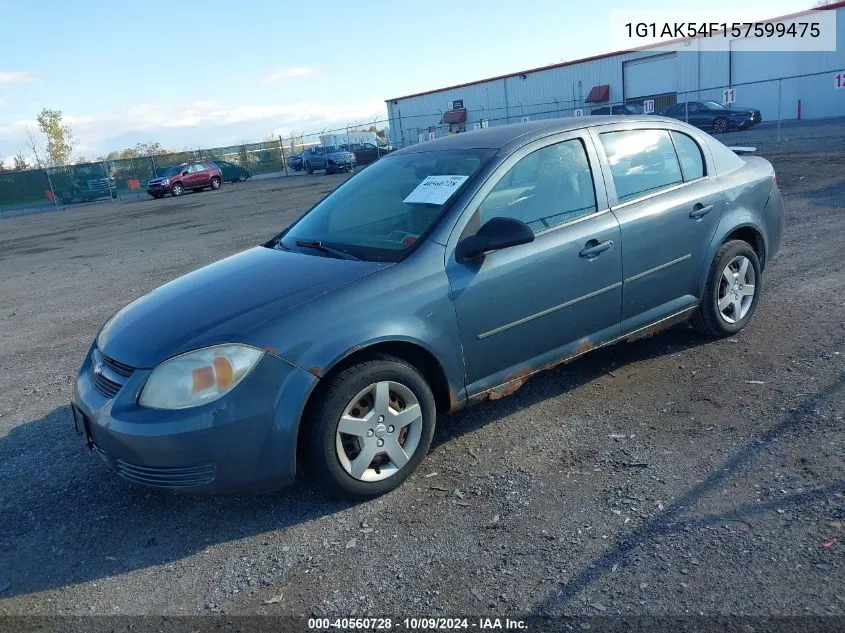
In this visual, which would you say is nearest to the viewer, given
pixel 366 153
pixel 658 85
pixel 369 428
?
pixel 369 428

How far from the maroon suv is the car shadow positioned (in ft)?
99.5

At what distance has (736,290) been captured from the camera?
5234mm

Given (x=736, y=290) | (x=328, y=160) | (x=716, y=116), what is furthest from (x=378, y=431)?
→ (x=328, y=160)

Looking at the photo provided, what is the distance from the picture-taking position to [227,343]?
10.6 ft

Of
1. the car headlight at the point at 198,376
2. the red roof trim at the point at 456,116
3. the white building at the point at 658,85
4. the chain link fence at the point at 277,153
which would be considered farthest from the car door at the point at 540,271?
the red roof trim at the point at 456,116

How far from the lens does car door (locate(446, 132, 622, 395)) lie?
3.80 m

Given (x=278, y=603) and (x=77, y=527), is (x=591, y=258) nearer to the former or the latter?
(x=278, y=603)

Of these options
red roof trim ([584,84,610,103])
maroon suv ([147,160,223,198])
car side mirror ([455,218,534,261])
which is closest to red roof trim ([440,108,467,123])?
red roof trim ([584,84,610,103])

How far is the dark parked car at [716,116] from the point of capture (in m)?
29.6

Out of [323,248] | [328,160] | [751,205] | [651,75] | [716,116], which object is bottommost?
[328,160]

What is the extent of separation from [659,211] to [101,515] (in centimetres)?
372

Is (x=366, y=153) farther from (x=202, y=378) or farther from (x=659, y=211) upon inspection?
(x=202, y=378)

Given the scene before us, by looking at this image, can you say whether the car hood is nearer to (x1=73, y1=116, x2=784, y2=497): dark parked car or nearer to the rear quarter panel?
(x1=73, y1=116, x2=784, y2=497): dark parked car

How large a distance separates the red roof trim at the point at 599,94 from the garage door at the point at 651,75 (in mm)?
1104
